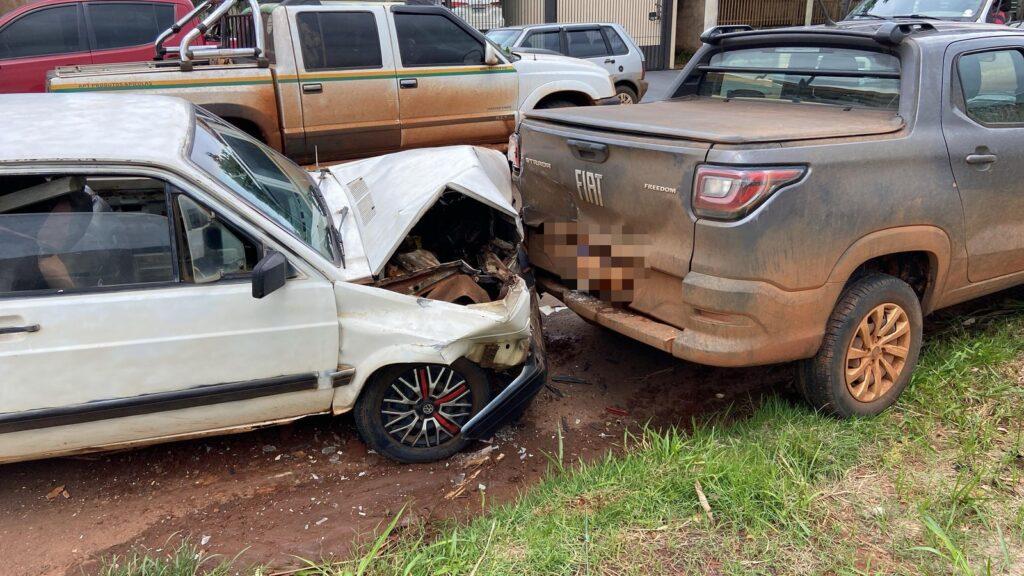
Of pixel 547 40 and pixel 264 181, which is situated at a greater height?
pixel 547 40

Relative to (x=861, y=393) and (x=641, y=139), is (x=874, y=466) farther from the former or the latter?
(x=641, y=139)

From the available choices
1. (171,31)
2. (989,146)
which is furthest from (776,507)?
(171,31)

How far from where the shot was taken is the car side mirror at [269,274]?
9.31ft

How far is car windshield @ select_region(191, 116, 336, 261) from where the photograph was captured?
3.14m

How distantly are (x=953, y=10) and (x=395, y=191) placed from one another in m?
8.85

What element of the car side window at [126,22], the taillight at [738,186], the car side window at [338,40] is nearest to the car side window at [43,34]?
the car side window at [126,22]

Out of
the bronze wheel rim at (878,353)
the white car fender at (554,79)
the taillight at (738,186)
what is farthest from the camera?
the white car fender at (554,79)

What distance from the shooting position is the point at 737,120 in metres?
3.54

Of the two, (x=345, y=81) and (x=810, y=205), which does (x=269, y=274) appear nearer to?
(x=810, y=205)

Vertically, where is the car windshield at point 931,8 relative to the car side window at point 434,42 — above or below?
above

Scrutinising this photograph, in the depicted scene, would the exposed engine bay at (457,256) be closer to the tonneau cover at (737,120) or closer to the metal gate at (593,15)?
the tonneau cover at (737,120)

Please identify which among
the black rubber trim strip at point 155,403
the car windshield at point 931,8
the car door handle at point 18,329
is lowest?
the black rubber trim strip at point 155,403

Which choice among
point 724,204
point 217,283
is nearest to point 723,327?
point 724,204

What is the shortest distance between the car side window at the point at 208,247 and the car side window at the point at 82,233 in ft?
0.20
